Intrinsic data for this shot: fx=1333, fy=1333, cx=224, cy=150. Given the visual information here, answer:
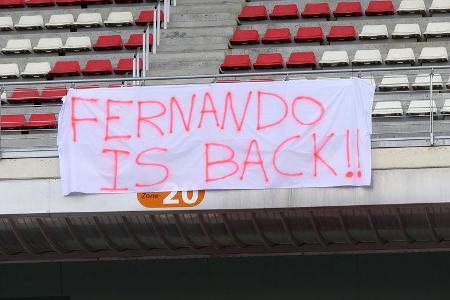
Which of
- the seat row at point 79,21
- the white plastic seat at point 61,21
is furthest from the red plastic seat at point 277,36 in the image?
the white plastic seat at point 61,21

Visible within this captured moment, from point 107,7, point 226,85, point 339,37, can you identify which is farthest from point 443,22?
point 226,85

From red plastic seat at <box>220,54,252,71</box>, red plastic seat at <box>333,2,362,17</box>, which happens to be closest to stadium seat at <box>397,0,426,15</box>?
red plastic seat at <box>333,2,362,17</box>

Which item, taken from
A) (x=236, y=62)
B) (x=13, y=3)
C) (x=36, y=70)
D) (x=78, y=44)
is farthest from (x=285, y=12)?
(x=13, y=3)

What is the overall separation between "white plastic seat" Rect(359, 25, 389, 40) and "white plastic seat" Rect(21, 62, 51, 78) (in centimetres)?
491

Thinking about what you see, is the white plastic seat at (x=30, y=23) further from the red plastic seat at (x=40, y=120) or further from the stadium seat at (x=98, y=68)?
the red plastic seat at (x=40, y=120)

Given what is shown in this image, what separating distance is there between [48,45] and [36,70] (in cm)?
96

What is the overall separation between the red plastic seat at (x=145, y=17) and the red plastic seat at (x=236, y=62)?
7.52 feet

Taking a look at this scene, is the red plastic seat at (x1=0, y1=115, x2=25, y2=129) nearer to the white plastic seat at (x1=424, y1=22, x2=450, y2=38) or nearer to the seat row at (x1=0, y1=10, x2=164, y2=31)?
the seat row at (x1=0, y1=10, x2=164, y2=31)

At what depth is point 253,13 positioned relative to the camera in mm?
21750

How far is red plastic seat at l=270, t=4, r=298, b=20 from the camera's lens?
70.8ft

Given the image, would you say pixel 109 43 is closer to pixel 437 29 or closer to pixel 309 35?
pixel 309 35

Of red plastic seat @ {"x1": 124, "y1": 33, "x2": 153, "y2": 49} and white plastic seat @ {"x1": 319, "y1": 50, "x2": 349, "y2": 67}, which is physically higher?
red plastic seat @ {"x1": 124, "y1": 33, "x2": 153, "y2": 49}

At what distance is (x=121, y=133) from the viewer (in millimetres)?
13945

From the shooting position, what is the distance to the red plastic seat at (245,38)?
2080 cm
